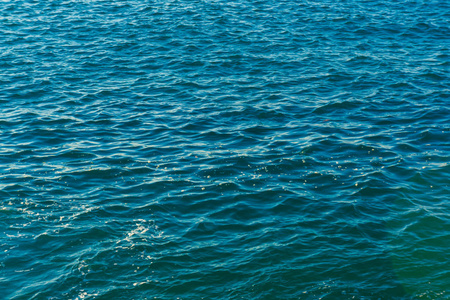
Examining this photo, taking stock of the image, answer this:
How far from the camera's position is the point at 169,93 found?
94.0 ft

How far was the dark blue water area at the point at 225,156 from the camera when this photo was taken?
52.2 feet

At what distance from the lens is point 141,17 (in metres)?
39.5

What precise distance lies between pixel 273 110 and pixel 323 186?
720 cm

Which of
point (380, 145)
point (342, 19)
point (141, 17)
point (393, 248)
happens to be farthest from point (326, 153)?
point (141, 17)

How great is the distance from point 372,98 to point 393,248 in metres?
12.6

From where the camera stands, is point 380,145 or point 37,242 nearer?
point 37,242

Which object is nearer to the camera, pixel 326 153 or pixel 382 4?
pixel 326 153

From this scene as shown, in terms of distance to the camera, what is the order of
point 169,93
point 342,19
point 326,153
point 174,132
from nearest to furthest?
point 326,153 < point 174,132 < point 169,93 < point 342,19

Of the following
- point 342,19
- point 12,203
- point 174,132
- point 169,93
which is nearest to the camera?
point 12,203

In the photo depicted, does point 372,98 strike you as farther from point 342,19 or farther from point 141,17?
point 141,17

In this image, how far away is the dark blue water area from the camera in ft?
52.2

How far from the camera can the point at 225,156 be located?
22.4m

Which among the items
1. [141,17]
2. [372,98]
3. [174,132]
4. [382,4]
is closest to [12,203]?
[174,132]

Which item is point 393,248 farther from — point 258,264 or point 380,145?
point 380,145
